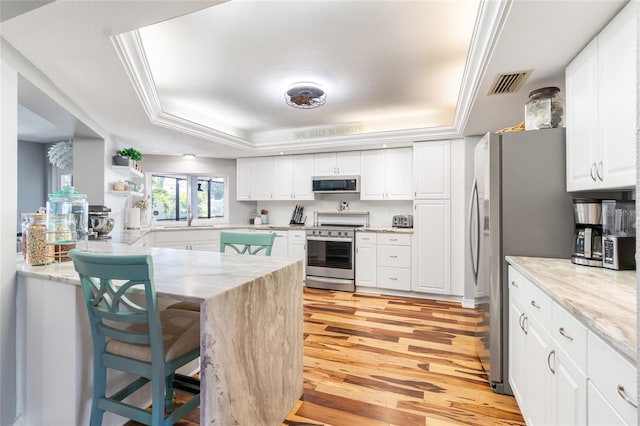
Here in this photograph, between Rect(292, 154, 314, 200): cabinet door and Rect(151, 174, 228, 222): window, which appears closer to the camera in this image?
Rect(292, 154, 314, 200): cabinet door

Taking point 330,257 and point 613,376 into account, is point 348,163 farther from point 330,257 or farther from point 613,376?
point 613,376

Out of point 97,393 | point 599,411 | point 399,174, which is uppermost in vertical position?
point 399,174

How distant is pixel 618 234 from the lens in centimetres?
159

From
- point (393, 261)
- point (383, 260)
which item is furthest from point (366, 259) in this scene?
point (393, 261)

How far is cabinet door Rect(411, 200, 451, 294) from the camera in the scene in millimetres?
4027

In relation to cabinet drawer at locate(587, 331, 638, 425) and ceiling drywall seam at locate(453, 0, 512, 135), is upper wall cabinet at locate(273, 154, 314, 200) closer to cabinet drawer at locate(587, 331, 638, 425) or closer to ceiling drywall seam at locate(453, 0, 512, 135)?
ceiling drywall seam at locate(453, 0, 512, 135)

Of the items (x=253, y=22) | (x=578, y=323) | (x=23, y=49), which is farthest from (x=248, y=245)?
(x=578, y=323)

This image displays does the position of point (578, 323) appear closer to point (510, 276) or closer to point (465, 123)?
point (510, 276)

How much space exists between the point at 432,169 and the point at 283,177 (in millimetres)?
2510

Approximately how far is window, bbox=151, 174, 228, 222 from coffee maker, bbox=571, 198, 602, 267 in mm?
5332

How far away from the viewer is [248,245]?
239cm

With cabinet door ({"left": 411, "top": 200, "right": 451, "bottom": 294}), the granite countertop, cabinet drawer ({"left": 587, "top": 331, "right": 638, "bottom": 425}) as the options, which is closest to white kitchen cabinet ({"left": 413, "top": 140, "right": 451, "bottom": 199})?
cabinet door ({"left": 411, "top": 200, "right": 451, "bottom": 294})

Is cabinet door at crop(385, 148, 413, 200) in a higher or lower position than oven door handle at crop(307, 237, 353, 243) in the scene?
higher

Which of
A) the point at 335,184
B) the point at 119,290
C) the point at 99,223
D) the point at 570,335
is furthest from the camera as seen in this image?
the point at 335,184
